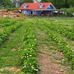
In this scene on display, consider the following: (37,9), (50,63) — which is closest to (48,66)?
(50,63)

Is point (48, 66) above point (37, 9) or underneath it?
above

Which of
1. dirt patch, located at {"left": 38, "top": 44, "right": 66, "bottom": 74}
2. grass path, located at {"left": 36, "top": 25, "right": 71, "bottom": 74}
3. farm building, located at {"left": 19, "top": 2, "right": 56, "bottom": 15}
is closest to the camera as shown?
dirt patch, located at {"left": 38, "top": 44, "right": 66, "bottom": 74}

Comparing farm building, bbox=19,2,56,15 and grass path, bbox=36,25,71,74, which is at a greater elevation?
grass path, bbox=36,25,71,74

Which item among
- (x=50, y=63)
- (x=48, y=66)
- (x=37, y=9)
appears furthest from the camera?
(x=37, y=9)

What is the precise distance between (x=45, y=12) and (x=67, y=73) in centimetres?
7493

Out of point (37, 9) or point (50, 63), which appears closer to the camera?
point (50, 63)

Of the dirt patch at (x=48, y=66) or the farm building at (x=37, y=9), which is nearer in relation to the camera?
the dirt patch at (x=48, y=66)

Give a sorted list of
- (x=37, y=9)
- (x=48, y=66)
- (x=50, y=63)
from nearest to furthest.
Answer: (x=48, y=66), (x=50, y=63), (x=37, y=9)

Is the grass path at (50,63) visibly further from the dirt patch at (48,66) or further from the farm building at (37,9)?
the farm building at (37,9)

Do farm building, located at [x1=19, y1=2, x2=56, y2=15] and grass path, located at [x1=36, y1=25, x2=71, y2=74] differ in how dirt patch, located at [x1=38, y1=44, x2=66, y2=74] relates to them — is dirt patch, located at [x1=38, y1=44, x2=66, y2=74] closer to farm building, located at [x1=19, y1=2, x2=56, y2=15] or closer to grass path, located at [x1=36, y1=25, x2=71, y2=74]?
grass path, located at [x1=36, y1=25, x2=71, y2=74]

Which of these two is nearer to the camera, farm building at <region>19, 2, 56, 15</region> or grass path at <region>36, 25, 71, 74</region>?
grass path at <region>36, 25, 71, 74</region>

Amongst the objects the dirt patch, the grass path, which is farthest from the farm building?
the dirt patch

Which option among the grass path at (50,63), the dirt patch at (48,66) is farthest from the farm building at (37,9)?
the dirt patch at (48,66)

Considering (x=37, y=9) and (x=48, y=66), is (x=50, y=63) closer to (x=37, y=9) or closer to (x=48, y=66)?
(x=48, y=66)
